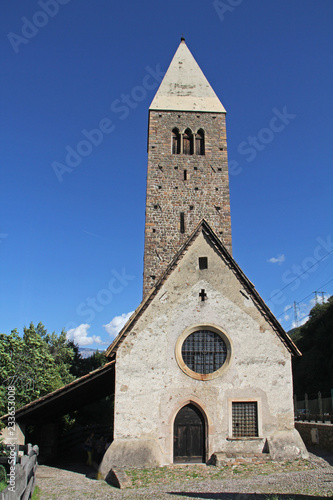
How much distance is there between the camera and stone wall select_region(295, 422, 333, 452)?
1695 centimetres

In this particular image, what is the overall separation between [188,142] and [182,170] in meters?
2.44

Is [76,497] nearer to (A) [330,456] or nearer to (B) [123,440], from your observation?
(B) [123,440]

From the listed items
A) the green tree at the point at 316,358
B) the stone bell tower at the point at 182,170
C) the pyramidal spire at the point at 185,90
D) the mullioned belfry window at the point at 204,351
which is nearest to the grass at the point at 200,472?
the mullioned belfry window at the point at 204,351

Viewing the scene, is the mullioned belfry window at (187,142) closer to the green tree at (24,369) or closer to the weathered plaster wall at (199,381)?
the weathered plaster wall at (199,381)

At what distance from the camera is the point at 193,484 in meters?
11.3

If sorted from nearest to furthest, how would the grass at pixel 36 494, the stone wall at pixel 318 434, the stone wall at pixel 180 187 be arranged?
the grass at pixel 36 494, the stone wall at pixel 318 434, the stone wall at pixel 180 187

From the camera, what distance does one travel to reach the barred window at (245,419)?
566 inches

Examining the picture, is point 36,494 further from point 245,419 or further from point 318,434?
point 318,434

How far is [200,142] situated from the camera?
26.6 m

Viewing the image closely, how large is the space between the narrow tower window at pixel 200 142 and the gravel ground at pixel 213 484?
61.3ft

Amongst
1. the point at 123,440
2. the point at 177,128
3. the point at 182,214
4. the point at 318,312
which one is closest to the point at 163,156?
the point at 177,128

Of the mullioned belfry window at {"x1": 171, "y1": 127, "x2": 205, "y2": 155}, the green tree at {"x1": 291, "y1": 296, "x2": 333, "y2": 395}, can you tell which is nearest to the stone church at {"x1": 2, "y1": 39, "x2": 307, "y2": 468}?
the mullioned belfry window at {"x1": 171, "y1": 127, "x2": 205, "y2": 155}

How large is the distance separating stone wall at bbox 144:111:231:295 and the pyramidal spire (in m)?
0.61

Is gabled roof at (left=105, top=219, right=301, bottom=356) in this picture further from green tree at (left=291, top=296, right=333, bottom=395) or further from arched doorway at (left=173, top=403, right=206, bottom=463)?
green tree at (left=291, top=296, right=333, bottom=395)
